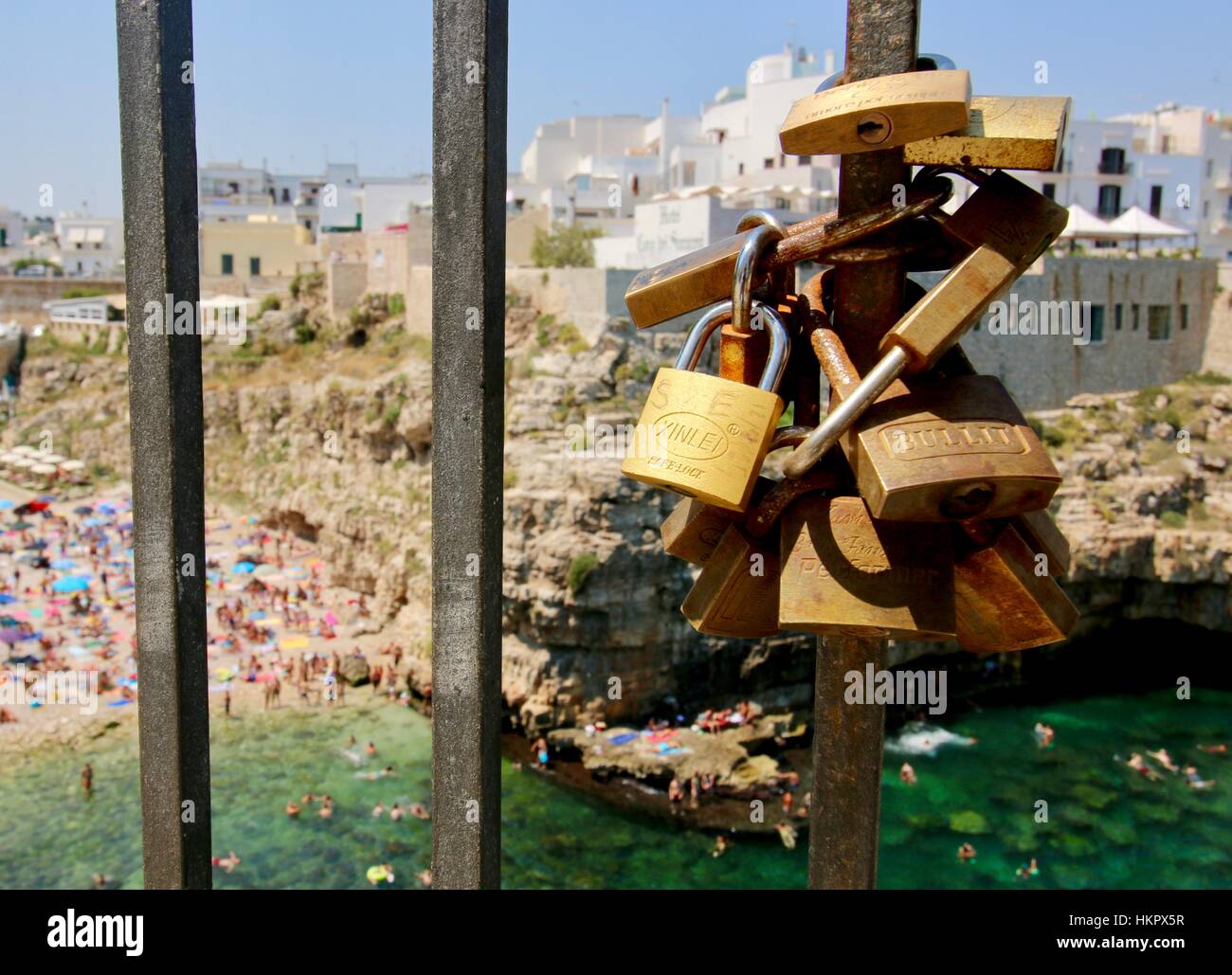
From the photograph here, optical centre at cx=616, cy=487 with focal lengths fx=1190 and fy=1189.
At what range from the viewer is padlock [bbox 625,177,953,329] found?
6.61 feet

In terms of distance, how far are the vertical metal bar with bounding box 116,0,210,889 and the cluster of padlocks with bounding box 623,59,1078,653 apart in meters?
0.88

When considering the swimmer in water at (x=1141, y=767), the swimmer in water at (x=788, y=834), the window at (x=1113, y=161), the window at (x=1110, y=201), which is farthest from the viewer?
the window at (x=1110, y=201)

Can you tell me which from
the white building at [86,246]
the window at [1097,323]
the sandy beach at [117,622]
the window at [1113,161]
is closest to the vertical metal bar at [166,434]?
the sandy beach at [117,622]

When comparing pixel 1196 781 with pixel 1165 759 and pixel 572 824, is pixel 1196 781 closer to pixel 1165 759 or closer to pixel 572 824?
pixel 1165 759

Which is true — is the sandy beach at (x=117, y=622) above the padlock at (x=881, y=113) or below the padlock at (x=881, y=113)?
below

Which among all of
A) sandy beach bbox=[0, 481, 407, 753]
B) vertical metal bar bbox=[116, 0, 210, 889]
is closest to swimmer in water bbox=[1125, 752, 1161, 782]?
sandy beach bbox=[0, 481, 407, 753]

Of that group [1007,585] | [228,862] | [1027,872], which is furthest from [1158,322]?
[1007,585]

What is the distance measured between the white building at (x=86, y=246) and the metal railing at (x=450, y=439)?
48.0 metres

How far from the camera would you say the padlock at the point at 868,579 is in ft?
6.41

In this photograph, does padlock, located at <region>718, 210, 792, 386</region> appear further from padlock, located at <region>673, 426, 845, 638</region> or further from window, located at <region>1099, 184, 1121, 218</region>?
window, located at <region>1099, 184, 1121, 218</region>

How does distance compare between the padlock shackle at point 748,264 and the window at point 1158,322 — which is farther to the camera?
the window at point 1158,322

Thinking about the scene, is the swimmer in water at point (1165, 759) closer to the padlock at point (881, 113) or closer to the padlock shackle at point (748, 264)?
the padlock shackle at point (748, 264)

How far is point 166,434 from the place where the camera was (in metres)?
2.25
